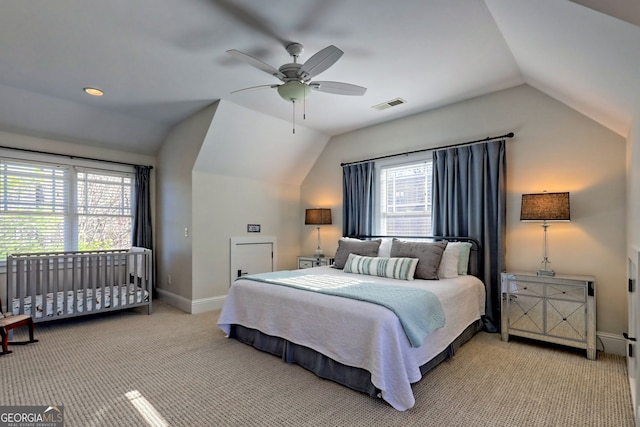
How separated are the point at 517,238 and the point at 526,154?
37.5 inches

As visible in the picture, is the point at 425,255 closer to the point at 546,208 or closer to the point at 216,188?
the point at 546,208

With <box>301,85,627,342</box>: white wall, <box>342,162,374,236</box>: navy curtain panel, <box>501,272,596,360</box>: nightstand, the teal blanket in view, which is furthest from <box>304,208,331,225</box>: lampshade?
<box>501,272,596,360</box>: nightstand

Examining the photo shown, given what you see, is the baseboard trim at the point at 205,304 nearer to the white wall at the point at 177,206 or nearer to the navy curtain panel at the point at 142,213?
the white wall at the point at 177,206

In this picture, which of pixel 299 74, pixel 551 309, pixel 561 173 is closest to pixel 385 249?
pixel 551 309

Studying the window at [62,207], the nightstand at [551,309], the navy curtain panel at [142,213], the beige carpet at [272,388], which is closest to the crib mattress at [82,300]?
the beige carpet at [272,388]

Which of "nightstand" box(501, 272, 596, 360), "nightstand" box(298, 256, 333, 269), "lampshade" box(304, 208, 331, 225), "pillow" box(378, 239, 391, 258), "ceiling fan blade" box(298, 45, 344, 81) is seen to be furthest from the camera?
"lampshade" box(304, 208, 331, 225)

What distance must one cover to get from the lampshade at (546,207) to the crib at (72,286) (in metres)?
4.78

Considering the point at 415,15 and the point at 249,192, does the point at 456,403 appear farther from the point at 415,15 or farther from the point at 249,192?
the point at 249,192

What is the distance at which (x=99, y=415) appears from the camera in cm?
204

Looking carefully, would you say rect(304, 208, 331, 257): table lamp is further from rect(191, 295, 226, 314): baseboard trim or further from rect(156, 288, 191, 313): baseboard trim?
rect(156, 288, 191, 313): baseboard trim

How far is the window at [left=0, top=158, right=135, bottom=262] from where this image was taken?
167 inches

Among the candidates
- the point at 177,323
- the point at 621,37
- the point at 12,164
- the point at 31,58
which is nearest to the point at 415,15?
the point at 621,37

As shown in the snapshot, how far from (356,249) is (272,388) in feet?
7.09

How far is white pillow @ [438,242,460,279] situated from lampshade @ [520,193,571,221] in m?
0.76
